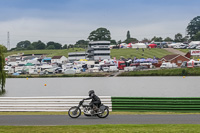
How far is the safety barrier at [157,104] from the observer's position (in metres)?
22.1

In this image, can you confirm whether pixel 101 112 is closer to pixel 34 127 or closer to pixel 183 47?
pixel 34 127

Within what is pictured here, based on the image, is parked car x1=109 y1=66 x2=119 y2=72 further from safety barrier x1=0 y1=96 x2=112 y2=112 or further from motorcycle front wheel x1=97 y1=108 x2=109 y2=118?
motorcycle front wheel x1=97 y1=108 x2=109 y2=118

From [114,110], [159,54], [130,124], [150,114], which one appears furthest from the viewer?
[159,54]

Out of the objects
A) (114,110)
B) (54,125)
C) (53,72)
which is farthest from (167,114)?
(53,72)

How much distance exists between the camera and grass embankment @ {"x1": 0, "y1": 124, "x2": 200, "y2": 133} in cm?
1553

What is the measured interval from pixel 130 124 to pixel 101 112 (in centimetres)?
262

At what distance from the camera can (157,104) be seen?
2234cm

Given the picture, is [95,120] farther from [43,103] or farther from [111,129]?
[43,103]

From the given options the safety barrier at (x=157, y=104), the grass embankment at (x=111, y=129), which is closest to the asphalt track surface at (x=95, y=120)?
the grass embankment at (x=111, y=129)

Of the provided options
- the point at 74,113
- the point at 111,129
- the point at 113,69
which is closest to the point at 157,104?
the point at 74,113

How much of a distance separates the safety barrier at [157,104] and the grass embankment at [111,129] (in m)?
5.45

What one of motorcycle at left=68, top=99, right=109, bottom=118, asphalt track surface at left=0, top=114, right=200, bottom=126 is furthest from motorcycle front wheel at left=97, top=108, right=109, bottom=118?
asphalt track surface at left=0, top=114, right=200, bottom=126

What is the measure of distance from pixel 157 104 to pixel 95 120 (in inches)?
195

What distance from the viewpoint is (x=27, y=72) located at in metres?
116
